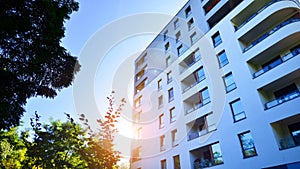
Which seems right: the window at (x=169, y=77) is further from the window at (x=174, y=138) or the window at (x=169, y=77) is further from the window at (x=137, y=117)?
the window at (x=137, y=117)

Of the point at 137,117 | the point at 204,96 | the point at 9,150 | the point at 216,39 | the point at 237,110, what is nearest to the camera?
the point at 237,110

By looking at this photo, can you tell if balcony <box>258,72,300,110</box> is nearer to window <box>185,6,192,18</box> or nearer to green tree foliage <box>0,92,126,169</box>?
green tree foliage <box>0,92,126,169</box>

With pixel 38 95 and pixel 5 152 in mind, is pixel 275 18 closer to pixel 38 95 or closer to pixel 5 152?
pixel 38 95

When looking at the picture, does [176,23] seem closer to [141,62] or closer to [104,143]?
[141,62]

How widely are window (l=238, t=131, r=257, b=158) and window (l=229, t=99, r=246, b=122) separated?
1.36m

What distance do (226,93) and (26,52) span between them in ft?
51.4

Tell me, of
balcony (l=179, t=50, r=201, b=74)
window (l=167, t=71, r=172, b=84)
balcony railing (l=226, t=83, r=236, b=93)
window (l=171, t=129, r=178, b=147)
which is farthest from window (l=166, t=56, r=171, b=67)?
balcony railing (l=226, t=83, r=236, b=93)

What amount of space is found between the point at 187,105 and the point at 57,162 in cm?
1837

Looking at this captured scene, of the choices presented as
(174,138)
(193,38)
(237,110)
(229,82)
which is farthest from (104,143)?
(193,38)

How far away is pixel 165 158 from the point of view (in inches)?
846

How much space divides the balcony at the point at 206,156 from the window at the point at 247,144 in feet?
7.02

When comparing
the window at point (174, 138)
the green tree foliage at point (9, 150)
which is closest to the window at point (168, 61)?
the window at point (174, 138)

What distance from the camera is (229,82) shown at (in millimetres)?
17719

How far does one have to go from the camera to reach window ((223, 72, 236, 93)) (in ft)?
56.4
